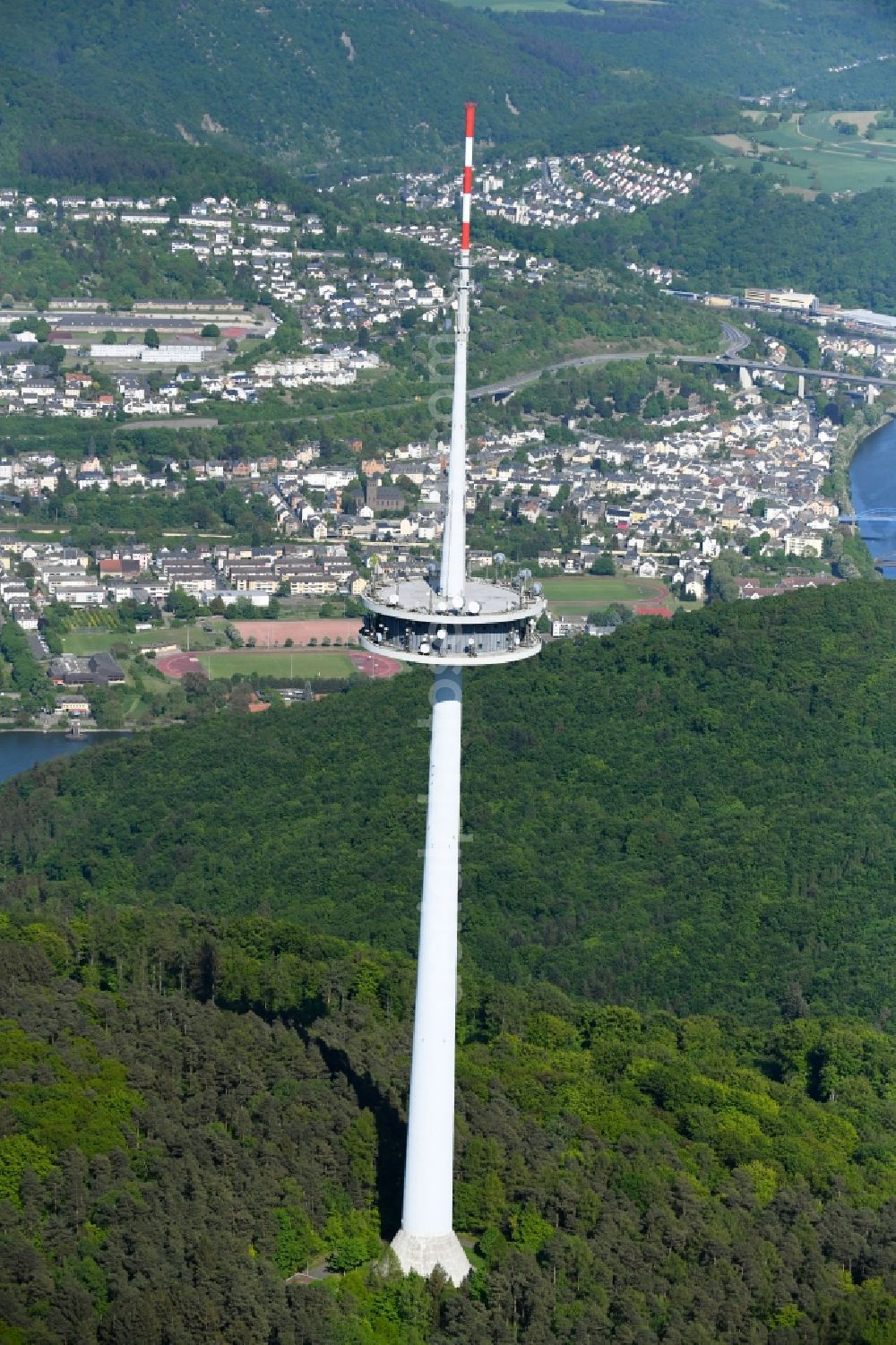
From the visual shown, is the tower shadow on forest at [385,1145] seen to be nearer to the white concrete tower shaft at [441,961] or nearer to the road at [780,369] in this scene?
the white concrete tower shaft at [441,961]

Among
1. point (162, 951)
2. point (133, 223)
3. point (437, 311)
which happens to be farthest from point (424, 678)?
point (133, 223)

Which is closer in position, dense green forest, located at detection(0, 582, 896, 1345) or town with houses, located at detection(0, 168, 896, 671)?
dense green forest, located at detection(0, 582, 896, 1345)

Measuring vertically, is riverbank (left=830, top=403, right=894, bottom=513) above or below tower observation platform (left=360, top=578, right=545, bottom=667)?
below

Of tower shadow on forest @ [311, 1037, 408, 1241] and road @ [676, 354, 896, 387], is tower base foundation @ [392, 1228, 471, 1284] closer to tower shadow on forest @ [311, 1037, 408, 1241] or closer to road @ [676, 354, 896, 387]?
tower shadow on forest @ [311, 1037, 408, 1241]

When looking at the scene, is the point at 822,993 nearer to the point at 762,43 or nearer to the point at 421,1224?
the point at 421,1224

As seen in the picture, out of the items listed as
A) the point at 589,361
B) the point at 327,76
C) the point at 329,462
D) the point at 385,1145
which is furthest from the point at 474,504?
the point at 327,76

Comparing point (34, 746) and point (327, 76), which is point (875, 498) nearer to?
point (34, 746)

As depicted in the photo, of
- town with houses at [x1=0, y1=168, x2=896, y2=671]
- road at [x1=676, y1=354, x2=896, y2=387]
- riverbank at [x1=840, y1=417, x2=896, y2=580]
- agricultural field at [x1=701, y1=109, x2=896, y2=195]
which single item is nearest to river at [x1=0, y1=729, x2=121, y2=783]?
town with houses at [x1=0, y1=168, x2=896, y2=671]
